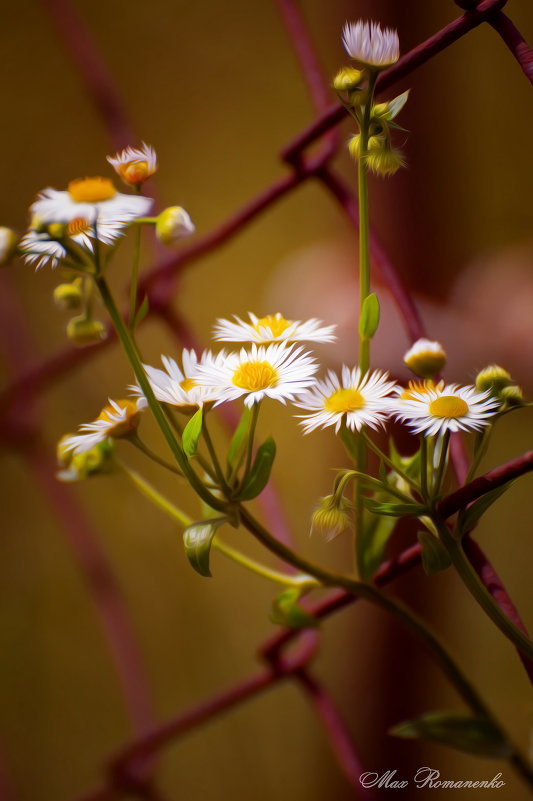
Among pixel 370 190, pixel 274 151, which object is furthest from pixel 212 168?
pixel 370 190

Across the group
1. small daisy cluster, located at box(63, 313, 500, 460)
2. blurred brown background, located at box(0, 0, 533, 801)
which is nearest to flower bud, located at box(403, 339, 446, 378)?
small daisy cluster, located at box(63, 313, 500, 460)

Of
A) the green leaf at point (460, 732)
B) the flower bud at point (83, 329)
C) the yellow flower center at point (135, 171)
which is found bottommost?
the green leaf at point (460, 732)

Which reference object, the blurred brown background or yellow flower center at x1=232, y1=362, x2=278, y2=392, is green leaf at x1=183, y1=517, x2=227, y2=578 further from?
the blurred brown background

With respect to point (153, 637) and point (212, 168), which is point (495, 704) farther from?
point (212, 168)

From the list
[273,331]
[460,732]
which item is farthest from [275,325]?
[460,732]

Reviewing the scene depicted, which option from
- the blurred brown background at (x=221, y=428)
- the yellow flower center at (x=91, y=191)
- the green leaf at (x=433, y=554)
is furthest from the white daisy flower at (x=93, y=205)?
the blurred brown background at (x=221, y=428)

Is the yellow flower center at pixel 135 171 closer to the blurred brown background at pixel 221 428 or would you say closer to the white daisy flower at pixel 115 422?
the white daisy flower at pixel 115 422
